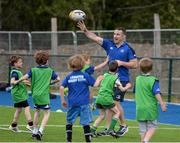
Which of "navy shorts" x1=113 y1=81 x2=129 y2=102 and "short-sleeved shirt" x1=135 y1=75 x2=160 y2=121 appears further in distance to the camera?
"navy shorts" x1=113 y1=81 x2=129 y2=102

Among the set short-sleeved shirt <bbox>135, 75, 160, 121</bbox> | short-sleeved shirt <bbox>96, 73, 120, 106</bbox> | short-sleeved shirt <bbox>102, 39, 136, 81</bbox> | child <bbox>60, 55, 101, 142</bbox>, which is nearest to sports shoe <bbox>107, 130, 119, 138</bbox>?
short-sleeved shirt <bbox>96, 73, 120, 106</bbox>

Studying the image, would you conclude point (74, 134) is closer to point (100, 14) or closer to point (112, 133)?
point (112, 133)

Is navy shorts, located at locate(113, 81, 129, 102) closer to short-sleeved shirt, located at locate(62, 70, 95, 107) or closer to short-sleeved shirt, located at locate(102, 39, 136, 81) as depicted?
short-sleeved shirt, located at locate(102, 39, 136, 81)

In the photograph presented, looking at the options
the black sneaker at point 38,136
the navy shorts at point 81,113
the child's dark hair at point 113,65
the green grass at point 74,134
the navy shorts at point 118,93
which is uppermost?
the child's dark hair at point 113,65

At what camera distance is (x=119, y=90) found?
15.4 m

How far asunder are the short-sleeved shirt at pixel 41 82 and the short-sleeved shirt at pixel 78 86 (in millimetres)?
1478

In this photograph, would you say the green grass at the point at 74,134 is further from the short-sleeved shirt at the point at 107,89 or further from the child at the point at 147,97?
the child at the point at 147,97

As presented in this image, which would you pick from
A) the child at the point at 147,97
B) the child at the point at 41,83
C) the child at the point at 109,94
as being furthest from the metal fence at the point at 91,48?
the child at the point at 147,97

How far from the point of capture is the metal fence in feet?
79.8

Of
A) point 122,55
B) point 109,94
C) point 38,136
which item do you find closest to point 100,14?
point 122,55

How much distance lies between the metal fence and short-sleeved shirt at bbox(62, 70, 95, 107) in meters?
10.4

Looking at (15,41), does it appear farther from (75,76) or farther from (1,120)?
(75,76)

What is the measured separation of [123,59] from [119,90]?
645 mm

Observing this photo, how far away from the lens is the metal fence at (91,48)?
79.8 ft
